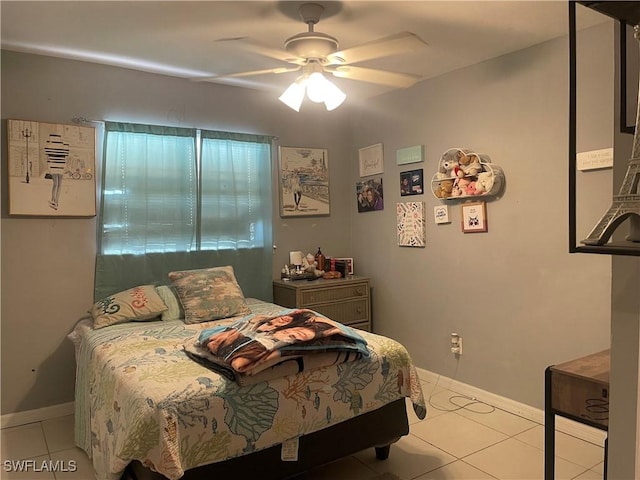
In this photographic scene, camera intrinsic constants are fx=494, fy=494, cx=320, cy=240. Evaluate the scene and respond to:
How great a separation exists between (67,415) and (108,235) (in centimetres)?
126

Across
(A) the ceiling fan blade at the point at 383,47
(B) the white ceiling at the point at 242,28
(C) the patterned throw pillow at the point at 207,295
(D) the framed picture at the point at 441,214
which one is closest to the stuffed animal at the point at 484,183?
(D) the framed picture at the point at 441,214

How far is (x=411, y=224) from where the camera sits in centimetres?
396

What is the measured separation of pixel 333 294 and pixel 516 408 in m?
→ 1.55

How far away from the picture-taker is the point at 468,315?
141 inches

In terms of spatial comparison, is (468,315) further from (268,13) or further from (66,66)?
(66,66)

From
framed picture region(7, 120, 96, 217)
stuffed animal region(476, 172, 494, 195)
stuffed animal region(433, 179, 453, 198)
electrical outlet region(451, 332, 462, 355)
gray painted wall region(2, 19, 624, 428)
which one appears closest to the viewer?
gray painted wall region(2, 19, 624, 428)

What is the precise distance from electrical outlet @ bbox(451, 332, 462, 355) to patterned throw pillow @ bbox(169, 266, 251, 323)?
1532 mm

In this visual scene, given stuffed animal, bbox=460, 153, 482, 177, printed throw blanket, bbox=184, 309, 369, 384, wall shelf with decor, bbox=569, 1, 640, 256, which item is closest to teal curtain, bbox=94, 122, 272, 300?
printed throw blanket, bbox=184, 309, 369, 384

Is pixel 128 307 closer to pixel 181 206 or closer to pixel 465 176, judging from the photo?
pixel 181 206

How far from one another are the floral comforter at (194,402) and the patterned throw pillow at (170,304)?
0.50 m

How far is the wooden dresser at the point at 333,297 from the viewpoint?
388cm

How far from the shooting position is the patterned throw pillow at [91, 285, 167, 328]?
10.2 ft

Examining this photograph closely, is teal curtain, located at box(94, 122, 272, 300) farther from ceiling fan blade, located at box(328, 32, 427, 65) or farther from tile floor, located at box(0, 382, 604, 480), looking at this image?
ceiling fan blade, located at box(328, 32, 427, 65)

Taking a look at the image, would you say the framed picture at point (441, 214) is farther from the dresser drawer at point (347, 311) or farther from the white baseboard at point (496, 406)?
the white baseboard at point (496, 406)
